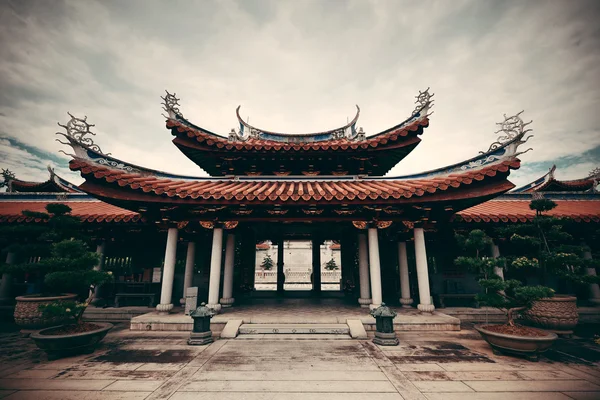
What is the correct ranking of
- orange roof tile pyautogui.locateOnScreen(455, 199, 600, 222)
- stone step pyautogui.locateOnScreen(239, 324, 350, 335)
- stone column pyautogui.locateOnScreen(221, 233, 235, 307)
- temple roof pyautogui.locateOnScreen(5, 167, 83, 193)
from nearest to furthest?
stone step pyautogui.locateOnScreen(239, 324, 350, 335) < orange roof tile pyautogui.locateOnScreen(455, 199, 600, 222) < stone column pyautogui.locateOnScreen(221, 233, 235, 307) < temple roof pyautogui.locateOnScreen(5, 167, 83, 193)

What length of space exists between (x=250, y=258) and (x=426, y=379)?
26.1ft

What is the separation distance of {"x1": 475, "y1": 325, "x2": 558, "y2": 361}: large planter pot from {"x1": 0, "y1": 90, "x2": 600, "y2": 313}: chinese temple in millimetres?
2386

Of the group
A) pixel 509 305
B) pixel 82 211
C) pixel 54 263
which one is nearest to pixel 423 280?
pixel 509 305

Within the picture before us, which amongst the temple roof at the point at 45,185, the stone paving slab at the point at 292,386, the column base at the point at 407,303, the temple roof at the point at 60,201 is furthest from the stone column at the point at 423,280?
the temple roof at the point at 45,185

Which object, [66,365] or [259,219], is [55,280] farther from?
[259,219]

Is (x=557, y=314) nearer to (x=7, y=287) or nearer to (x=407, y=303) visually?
(x=407, y=303)

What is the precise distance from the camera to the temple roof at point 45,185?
12.7 m

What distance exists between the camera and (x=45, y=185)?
12852 millimetres

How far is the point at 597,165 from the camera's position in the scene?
1235cm

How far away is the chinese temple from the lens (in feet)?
22.1

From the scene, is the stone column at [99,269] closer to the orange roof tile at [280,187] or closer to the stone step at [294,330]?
the orange roof tile at [280,187]

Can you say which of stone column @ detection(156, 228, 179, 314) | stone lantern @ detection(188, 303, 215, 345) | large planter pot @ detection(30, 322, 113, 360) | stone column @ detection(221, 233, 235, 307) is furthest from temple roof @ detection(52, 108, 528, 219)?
large planter pot @ detection(30, 322, 113, 360)

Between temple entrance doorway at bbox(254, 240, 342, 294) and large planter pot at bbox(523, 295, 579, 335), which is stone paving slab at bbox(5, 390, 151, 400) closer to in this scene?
large planter pot at bbox(523, 295, 579, 335)

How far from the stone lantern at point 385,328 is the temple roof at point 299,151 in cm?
496
